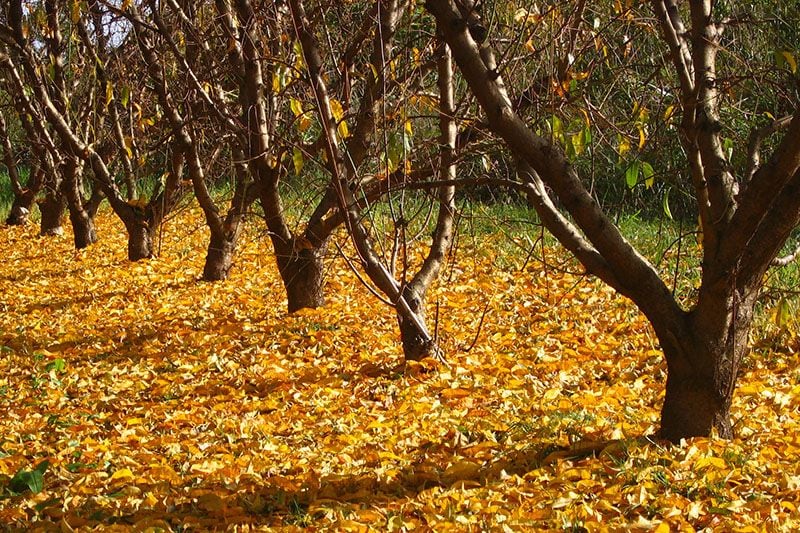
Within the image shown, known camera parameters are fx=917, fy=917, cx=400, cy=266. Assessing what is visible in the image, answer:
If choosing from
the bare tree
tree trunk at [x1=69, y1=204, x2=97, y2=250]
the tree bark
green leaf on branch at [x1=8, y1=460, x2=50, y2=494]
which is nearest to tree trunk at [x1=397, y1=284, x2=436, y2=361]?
the bare tree

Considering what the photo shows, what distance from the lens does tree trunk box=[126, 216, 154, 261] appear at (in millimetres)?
7801

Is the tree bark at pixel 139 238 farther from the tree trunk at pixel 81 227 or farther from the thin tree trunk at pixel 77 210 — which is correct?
the tree trunk at pixel 81 227

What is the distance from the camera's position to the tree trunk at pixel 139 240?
780cm

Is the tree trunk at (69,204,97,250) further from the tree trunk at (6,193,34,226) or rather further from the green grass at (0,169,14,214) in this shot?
the green grass at (0,169,14,214)

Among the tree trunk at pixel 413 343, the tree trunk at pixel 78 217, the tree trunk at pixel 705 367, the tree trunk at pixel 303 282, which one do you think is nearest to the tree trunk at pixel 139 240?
the tree trunk at pixel 78 217

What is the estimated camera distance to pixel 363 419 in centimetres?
380

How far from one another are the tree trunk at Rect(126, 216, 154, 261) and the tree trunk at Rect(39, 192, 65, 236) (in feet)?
8.25

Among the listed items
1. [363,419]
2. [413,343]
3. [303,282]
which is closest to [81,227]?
[303,282]

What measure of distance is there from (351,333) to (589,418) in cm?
201

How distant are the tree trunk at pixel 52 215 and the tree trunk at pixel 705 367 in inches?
332

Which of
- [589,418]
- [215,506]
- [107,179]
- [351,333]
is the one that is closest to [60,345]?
[351,333]

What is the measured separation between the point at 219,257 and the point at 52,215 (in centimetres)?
410

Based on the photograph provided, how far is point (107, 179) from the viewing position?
734 cm

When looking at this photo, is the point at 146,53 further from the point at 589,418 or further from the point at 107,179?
the point at 589,418
